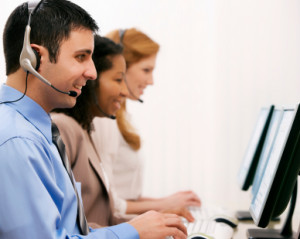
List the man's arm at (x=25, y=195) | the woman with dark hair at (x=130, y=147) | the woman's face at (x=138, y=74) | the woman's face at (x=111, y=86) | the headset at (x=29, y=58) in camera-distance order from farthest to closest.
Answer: the woman's face at (x=138, y=74)
the woman with dark hair at (x=130, y=147)
the woman's face at (x=111, y=86)
the headset at (x=29, y=58)
the man's arm at (x=25, y=195)

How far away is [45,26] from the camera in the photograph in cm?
84

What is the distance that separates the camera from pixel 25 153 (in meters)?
0.72

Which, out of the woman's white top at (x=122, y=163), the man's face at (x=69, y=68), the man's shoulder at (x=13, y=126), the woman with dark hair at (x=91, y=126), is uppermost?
the man's face at (x=69, y=68)

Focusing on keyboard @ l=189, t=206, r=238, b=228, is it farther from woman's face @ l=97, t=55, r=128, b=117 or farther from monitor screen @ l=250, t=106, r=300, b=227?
woman's face @ l=97, t=55, r=128, b=117

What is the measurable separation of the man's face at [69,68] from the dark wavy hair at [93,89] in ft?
1.71

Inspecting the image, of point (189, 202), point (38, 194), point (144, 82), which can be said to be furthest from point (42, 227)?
point (144, 82)

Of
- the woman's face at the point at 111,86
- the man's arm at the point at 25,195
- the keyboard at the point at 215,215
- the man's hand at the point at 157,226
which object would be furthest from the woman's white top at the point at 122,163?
the man's arm at the point at 25,195

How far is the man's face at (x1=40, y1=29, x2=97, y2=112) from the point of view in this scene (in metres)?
0.84

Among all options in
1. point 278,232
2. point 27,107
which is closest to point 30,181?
point 27,107

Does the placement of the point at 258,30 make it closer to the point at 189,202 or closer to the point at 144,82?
the point at 144,82

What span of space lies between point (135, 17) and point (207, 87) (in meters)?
0.68

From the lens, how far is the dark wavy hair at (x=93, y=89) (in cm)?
142

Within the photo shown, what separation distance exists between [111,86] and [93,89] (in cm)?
8

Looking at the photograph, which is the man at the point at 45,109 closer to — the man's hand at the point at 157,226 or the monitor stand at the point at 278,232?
the man's hand at the point at 157,226
